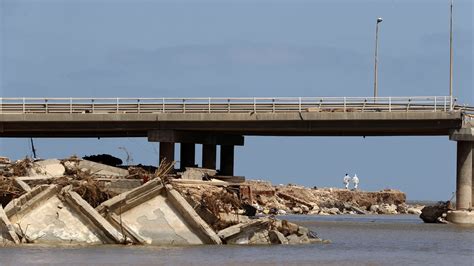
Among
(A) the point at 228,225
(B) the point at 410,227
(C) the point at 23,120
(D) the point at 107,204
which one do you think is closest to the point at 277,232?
(A) the point at 228,225

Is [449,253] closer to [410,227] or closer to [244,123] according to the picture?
[410,227]

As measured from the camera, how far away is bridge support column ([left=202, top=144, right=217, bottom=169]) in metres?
80.1

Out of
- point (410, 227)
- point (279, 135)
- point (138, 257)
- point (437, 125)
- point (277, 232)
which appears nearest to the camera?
point (138, 257)

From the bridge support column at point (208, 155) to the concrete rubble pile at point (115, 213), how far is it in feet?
132

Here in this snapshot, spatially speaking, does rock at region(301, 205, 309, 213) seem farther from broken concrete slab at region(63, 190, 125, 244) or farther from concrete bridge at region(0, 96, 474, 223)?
broken concrete slab at region(63, 190, 125, 244)

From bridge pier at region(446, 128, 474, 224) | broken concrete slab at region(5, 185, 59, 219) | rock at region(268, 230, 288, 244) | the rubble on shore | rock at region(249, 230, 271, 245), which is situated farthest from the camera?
the rubble on shore

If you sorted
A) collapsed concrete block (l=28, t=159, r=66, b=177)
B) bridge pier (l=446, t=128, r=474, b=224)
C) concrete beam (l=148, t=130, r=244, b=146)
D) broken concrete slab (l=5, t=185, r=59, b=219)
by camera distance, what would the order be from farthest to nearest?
concrete beam (l=148, t=130, r=244, b=146) → bridge pier (l=446, t=128, r=474, b=224) → collapsed concrete block (l=28, t=159, r=66, b=177) → broken concrete slab (l=5, t=185, r=59, b=219)

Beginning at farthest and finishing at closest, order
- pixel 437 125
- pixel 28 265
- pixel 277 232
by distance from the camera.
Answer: pixel 437 125 < pixel 277 232 < pixel 28 265

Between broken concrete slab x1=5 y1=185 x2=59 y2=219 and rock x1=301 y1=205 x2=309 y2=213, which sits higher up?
broken concrete slab x1=5 y1=185 x2=59 y2=219

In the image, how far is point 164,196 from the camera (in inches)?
1506

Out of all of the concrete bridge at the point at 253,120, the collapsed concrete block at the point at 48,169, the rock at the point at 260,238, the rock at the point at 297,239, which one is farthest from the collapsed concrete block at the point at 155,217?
the concrete bridge at the point at 253,120

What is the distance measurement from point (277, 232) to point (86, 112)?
36.1 meters

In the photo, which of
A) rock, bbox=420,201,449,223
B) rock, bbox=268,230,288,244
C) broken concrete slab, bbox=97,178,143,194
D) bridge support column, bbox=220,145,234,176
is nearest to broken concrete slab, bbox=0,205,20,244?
broken concrete slab, bbox=97,178,143,194

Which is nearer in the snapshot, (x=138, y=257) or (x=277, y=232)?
(x=138, y=257)
